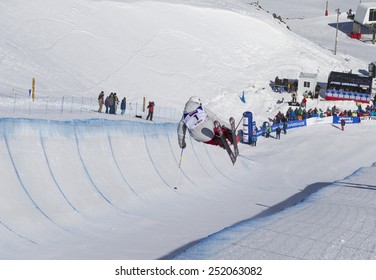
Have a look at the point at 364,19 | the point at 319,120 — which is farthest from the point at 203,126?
the point at 364,19

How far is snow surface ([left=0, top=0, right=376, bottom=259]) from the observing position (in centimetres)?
1659

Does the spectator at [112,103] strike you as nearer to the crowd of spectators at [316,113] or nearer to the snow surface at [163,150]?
the snow surface at [163,150]

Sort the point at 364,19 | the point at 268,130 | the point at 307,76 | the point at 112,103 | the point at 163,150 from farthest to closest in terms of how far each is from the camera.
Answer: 1. the point at 364,19
2. the point at 307,76
3. the point at 268,130
4. the point at 112,103
5. the point at 163,150

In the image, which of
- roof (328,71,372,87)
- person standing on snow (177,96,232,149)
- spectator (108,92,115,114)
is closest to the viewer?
person standing on snow (177,96,232,149)

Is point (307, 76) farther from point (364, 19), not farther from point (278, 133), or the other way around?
point (364, 19)

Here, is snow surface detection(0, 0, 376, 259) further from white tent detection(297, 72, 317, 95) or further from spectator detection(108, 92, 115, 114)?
white tent detection(297, 72, 317, 95)

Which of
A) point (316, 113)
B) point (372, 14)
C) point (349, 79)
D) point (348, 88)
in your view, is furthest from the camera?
point (372, 14)

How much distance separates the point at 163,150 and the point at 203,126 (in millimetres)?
9619

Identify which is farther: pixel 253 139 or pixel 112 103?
pixel 253 139

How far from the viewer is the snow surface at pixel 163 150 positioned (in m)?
16.6

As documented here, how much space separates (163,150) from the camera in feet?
82.6


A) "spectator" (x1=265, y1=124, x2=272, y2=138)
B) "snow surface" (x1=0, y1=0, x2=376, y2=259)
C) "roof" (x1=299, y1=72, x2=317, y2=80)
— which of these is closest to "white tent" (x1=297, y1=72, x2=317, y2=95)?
"roof" (x1=299, y1=72, x2=317, y2=80)

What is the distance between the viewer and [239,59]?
5131 centimetres

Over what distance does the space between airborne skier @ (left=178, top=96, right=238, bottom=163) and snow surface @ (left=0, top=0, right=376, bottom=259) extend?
6.71ft
